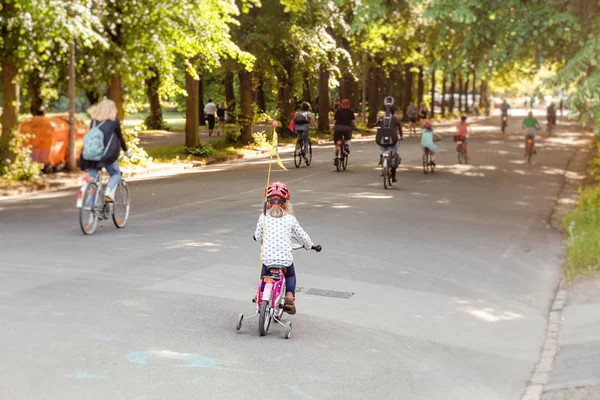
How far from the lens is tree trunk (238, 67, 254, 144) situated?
3769cm

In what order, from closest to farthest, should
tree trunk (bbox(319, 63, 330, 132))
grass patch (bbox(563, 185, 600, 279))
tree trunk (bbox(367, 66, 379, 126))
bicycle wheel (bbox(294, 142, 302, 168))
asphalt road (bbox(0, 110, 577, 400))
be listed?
asphalt road (bbox(0, 110, 577, 400)), grass patch (bbox(563, 185, 600, 279)), bicycle wheel (bbox(294, 142, 302, 168)), tree trunk (bbox(319, 63, 330, 132)), tree trunk (bbox(367, 66, 379, 126))

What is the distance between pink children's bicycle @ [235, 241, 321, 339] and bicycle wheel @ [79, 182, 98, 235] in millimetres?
5933

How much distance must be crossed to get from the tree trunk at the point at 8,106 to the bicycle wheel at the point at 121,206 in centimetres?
881

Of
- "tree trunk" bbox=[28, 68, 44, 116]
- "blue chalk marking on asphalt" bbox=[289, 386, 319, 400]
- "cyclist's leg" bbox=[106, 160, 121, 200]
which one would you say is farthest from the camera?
"tree trunk" bbox=[28, 68, 44, 116]

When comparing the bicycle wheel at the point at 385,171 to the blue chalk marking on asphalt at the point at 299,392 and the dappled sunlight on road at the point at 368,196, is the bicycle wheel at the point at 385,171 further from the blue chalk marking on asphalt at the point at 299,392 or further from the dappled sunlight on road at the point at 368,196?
the blue chalk marking on asphalt at the point at 299,392

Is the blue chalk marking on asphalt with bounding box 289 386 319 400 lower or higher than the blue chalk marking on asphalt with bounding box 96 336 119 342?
lower

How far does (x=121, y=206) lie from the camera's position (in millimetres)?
14641

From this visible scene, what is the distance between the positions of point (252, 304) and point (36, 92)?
89.3ft

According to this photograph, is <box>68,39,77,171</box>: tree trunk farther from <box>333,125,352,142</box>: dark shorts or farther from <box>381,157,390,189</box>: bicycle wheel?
<box>381,157,390,189</box>: bicycle wheel

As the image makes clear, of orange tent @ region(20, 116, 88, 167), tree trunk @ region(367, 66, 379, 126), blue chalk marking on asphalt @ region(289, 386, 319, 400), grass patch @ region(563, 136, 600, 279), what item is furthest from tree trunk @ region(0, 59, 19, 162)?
tree trunk @ region(367, 66, 379, 126)

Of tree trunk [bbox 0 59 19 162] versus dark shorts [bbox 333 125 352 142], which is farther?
dark shorts [bbox 333 125 352 142]

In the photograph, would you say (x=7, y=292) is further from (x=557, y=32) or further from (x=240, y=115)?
(x=240, y=115)

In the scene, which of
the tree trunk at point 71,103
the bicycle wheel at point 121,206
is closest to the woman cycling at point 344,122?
the tree trunk at point 71,103

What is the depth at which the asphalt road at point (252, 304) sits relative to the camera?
6898 millimetres
